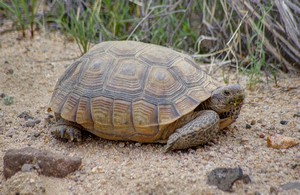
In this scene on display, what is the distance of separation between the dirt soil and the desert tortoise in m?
0.11

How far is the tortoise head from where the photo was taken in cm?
308

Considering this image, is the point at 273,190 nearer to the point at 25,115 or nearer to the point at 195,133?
the point at 195,133

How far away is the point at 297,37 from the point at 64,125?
89.6 inches

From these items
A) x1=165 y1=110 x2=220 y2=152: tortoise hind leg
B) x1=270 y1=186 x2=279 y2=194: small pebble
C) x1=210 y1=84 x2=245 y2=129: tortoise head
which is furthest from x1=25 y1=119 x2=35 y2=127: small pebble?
x1=270 y1=186 x2=279 y2=194: small pebble

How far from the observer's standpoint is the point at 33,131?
137 inches

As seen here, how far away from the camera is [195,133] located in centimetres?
292

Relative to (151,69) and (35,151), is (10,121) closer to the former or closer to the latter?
(35,151)

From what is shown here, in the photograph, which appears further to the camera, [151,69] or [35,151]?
[151,69]

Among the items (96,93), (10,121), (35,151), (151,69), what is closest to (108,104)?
(96,93)

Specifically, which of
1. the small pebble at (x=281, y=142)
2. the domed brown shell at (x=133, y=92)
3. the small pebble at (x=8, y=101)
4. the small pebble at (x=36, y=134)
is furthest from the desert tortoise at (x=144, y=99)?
the small pebble at (x=8, y=101)

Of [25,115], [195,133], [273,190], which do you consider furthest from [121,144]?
[273,190]

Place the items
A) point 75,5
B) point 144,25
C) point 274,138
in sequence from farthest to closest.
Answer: point 75,5, point 144,25, point 274,138

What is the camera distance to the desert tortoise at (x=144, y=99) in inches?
118

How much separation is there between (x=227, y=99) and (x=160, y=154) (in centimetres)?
60
